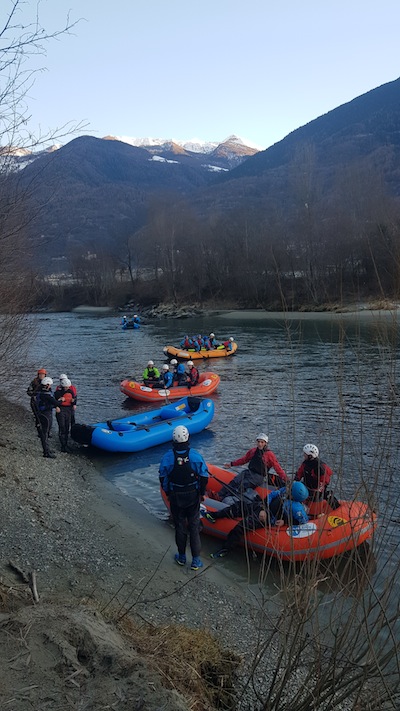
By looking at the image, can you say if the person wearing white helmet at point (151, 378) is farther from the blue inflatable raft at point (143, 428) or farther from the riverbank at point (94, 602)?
the riverbank at point (94, 602)

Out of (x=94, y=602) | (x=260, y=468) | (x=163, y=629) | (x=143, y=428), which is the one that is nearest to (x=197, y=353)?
(x=143, y=428)

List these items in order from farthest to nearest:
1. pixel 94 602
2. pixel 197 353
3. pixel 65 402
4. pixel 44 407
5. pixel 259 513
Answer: pixel 197 353
pixel 65 402
pixel 44 407
pixel 259 513
pixel 94 602

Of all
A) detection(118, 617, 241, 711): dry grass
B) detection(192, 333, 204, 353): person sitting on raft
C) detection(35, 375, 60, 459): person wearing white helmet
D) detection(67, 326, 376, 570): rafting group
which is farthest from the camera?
detection(192, 333, 204, 353): person sitting on raft

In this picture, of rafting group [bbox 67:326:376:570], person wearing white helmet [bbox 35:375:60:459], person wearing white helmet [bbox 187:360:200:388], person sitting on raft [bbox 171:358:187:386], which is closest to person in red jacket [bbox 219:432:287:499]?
rafting group [bbox 67:326:376:570]

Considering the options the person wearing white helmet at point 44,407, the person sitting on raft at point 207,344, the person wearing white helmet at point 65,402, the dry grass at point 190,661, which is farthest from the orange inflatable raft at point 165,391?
the dry grass at point 190,661

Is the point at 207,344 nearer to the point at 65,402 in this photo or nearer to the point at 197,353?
the point at 197,353

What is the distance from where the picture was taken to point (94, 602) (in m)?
4.39

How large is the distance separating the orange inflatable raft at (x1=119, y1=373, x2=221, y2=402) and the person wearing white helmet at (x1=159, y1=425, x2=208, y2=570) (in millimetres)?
9973

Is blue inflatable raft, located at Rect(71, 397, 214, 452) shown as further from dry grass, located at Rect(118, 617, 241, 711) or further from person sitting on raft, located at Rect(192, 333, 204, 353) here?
person sitting on raft, located at Rect(192, 333, 204, 353)

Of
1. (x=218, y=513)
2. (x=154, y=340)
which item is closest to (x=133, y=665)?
(x=218, y=513)

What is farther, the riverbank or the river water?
the river water

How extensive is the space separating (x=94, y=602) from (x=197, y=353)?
2120cm

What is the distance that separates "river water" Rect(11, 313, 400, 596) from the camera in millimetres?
3021

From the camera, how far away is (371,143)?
119m
